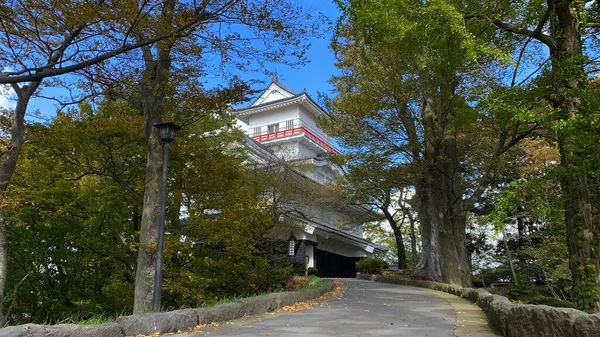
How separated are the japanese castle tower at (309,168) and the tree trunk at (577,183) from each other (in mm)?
15479

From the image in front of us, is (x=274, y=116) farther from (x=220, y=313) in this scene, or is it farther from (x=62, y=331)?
(x=62, y=331)

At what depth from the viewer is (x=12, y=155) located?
923 cm

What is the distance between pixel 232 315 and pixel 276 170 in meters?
13.4

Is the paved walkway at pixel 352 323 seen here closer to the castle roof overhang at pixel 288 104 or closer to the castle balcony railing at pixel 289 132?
the castle balcony railing at pixel 289 132

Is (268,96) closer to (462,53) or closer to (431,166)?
(431,166)

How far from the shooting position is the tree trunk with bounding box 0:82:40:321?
878 cm

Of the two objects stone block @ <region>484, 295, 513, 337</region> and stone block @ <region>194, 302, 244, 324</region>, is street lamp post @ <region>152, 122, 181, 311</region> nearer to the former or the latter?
stone block @ <region>194, 302, 244, 324</region>

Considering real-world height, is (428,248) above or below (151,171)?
below

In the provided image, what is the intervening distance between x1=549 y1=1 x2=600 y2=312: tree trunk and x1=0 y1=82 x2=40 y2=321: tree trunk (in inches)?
421

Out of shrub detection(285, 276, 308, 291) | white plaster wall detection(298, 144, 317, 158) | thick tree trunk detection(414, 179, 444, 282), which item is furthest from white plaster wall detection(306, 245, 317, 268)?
shrub detection(285, 276, 308, 291)

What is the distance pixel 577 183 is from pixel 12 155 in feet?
37.0

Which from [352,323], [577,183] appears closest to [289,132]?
[352,323]

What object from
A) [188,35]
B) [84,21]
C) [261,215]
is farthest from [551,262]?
[84,21]

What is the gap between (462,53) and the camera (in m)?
9.47
